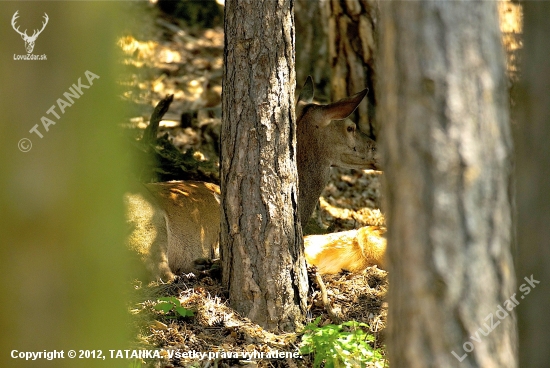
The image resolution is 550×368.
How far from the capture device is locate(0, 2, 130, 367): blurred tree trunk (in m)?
1.05

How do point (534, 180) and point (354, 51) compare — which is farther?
point (354, 51)

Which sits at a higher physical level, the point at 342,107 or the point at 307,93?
the point at 307,93

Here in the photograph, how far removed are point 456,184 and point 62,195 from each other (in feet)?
4.70

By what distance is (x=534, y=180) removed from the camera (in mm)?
2336

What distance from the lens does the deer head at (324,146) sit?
6.59 m

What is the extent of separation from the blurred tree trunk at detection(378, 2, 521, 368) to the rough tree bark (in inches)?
270

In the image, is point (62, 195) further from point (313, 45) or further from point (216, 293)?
point (313, 45)

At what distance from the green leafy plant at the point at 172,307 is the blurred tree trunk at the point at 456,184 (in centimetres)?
243

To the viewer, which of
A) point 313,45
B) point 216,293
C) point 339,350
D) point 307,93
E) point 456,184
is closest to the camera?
Answer: point 456,184

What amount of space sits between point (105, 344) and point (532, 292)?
1.86 metres

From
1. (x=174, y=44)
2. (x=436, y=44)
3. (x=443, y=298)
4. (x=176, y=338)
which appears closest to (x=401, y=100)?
(x=436, y=44)

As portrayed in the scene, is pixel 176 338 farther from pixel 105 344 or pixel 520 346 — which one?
pixel 105 344

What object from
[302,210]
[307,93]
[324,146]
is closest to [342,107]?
[324,146]

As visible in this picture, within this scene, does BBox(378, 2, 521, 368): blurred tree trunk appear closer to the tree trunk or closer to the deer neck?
the tree trunk
